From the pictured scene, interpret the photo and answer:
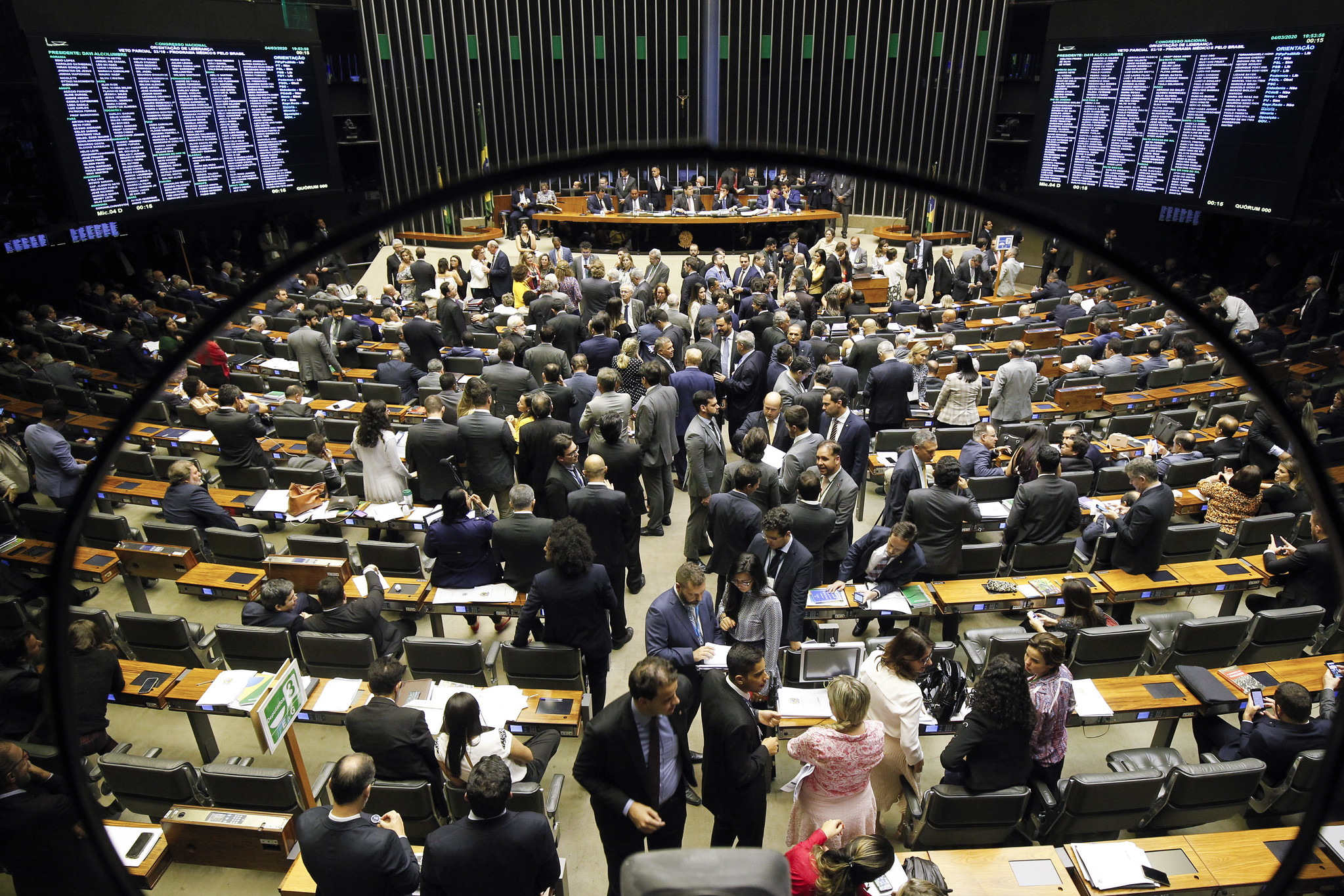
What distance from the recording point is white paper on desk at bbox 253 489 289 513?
5887mm

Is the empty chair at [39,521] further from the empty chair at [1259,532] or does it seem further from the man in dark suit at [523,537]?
the empty chair at [1259,532]

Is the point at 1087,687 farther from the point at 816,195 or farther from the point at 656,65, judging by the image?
the point at 656,65

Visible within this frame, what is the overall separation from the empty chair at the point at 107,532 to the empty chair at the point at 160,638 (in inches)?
44.4

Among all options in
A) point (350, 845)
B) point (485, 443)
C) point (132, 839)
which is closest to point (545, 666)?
point (350, 845)

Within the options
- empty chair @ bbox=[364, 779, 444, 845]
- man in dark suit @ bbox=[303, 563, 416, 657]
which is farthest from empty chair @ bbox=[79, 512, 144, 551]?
empty chair @ bbox=[364, 779, 444, 845]

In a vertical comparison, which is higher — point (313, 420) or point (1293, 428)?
point (1293, 428)

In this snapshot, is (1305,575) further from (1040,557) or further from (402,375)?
(402,375)

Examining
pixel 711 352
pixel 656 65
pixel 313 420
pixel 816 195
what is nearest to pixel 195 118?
pixel 313 420

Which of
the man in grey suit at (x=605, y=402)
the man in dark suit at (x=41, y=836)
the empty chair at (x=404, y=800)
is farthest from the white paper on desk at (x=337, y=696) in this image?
the man in grey suit at (x=605, y=402)

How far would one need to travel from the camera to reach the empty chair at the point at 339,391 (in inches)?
311

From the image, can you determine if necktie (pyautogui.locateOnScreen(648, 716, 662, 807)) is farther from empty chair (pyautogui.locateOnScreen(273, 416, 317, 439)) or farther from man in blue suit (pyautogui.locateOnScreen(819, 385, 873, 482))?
empty chair (pyautogui.locateOnScreen(273, 416, 317, 439))

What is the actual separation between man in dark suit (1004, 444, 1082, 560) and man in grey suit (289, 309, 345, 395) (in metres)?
6.87

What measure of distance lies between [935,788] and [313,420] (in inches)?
239

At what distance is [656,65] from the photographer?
58.7ft
